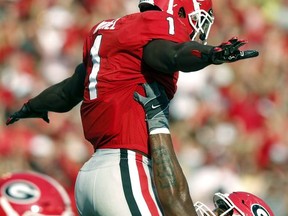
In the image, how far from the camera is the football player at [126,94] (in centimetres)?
386

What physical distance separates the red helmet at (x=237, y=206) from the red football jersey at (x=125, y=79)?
0.53 metres

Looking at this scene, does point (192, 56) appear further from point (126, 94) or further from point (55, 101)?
point (55, 101)

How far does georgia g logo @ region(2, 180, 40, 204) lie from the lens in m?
5.09

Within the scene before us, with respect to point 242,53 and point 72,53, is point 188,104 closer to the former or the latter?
point 72,53

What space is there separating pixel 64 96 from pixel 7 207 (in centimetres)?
79

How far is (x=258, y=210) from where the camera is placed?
4.38 meters

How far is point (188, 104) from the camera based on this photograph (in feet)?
30.4

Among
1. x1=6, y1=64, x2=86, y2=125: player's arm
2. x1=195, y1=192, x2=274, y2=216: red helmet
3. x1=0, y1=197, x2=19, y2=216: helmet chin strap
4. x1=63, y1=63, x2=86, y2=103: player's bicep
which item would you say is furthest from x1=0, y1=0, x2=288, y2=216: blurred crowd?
x1=195, y1=192, x2=274, y2=216: red helmet

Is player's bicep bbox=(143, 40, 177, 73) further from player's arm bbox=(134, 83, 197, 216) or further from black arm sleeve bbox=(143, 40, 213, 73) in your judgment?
player's arm bbox=(134, 83, 197, 216)

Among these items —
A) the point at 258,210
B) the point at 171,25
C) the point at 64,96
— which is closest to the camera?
the point at 171,25

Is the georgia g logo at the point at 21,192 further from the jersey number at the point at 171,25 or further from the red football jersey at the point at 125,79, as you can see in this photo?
the jersey number at the point at 171,25

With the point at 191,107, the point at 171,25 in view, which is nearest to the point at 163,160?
the point at 171,25

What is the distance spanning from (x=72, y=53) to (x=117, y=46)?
16.2 ft

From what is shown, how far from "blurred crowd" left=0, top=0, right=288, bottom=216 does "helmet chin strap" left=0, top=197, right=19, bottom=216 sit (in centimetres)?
308
